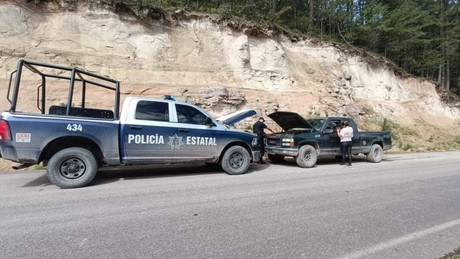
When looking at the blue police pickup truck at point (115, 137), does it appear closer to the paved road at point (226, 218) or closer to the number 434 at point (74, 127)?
the number 434 at point (74, 127)

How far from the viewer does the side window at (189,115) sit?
740cm

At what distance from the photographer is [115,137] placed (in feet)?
21.3

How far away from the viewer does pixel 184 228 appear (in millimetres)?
3803

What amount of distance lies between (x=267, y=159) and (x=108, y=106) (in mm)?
7909

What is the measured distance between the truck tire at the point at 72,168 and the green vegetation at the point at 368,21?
Answer: 12230 mm

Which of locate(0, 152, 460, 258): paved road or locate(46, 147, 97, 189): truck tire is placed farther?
locate(46, 147, 97, 189): truck tire

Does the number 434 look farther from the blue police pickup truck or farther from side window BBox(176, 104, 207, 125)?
side window BBox(176, 104, 207, 125)

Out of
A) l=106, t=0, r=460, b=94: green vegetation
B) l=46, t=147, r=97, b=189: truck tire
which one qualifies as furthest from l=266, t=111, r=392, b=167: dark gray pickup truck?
l=106, t=0, r=460, b=94: green vegetation

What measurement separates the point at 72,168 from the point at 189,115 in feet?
9.92

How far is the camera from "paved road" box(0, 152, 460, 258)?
3225mm

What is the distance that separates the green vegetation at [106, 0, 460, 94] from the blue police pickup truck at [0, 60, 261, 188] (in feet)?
36.3

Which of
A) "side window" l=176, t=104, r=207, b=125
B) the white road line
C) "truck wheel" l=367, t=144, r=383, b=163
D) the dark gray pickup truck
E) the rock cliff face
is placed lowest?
the white road line

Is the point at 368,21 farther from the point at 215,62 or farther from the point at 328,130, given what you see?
the point at 328,130

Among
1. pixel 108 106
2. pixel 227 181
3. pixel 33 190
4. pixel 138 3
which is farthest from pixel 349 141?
pixel 138 3
